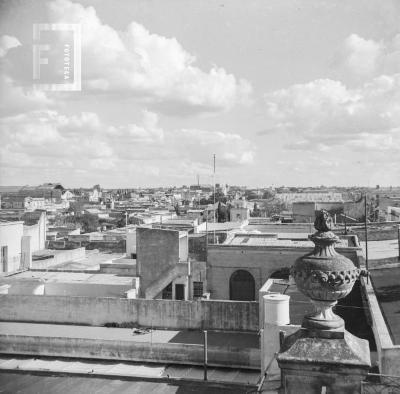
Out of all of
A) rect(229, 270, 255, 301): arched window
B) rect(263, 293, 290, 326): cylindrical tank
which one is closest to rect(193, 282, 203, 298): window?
rect(229, 270, 255, 301): arched window

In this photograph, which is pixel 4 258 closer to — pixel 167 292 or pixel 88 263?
pixel 88 263

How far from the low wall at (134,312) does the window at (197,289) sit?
2.94 metres

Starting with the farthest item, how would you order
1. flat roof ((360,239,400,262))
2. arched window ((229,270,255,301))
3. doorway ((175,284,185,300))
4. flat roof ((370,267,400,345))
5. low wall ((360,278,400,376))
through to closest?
doorway ((175,284,185,300)) < flat roof ((360,239,400,262)) < arched window ((229,270,255,301)) < flat roof ((370,267,400,345)) < low wall ((360,278,400,376))

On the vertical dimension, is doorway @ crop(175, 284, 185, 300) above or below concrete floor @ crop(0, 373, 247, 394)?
above

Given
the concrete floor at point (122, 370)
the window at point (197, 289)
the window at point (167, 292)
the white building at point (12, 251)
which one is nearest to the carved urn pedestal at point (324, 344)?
the concrete floor at point (122, 370)

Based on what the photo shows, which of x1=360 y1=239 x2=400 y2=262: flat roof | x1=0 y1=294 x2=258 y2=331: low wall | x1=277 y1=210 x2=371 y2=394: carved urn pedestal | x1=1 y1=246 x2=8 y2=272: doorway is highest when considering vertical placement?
x1=277 y1=210 x2=371 y2=394: carved urn pedestal

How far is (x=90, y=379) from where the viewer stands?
51.2ft

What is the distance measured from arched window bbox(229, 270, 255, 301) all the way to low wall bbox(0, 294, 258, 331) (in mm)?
2183

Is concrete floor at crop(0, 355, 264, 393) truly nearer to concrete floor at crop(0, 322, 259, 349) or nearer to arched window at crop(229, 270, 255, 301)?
concrete floor at crop(0, 322, 259, 349)

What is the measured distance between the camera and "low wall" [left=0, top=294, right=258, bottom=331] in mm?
19016

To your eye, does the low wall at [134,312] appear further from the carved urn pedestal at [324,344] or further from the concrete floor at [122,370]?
the carved urn pedestal at [324,344]

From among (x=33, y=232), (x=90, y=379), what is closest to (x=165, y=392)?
(x=90, y=379)

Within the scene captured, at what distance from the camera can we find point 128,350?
17391mm

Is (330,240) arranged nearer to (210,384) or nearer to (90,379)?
(210,384)
